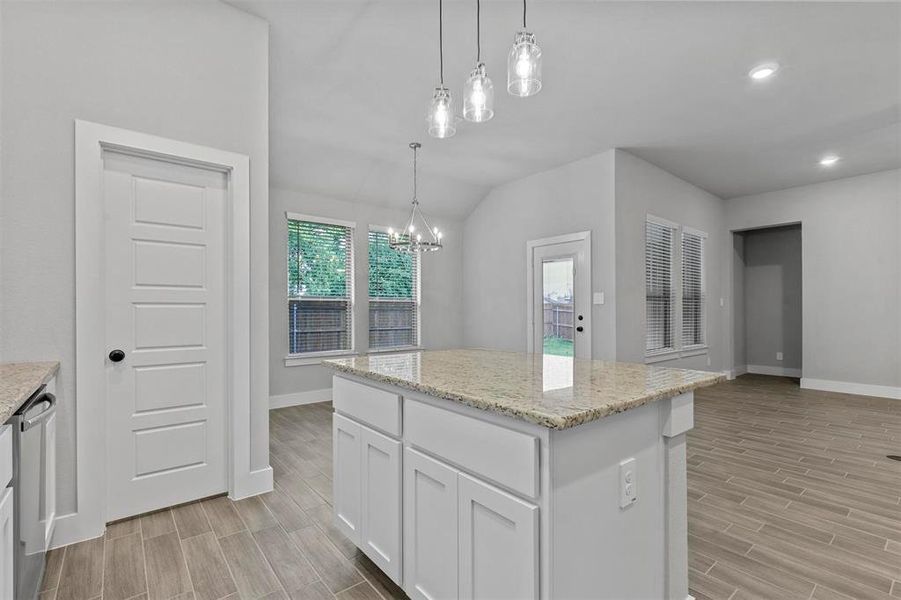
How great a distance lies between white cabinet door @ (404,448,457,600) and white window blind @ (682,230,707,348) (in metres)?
5.75

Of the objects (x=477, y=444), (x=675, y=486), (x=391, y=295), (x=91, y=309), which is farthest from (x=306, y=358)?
(x=675, y=486)

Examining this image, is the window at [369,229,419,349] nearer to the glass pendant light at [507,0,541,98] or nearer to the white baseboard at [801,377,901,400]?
the glass pendant light at [507,0,541,98]

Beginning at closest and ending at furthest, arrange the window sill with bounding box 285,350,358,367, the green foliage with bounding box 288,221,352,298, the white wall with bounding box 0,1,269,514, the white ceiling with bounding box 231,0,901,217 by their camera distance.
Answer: the white wall with bounding box 0,1,269,514
the white ceiling with bounding box 231,0,901,217
the window sill with bounding box 285,350,358,367
the green foliage with bounding box 288,221,352,298

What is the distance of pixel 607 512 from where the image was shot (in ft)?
4.27

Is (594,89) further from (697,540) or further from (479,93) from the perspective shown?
(697,540)

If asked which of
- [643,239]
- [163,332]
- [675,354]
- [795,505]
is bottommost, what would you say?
[795,505]

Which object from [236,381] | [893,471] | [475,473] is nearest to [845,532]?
[893,471]

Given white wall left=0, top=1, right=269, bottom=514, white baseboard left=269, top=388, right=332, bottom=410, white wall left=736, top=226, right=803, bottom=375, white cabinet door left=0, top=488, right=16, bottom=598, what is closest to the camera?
white cabinet door left=0, top=488, right=16, bottom=598

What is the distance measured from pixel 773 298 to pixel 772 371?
1.28 meters

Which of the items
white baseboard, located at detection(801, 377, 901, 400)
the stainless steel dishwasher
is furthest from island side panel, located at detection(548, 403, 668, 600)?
white baseboard, located at detection(801, 377, 901, 400)

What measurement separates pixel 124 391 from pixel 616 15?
3.78m

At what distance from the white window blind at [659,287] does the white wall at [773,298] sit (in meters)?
2.73

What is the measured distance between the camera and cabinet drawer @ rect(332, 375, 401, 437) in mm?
1713

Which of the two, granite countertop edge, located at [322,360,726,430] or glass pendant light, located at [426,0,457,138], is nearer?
granite countertop edge, located at [322,360,726,430]
